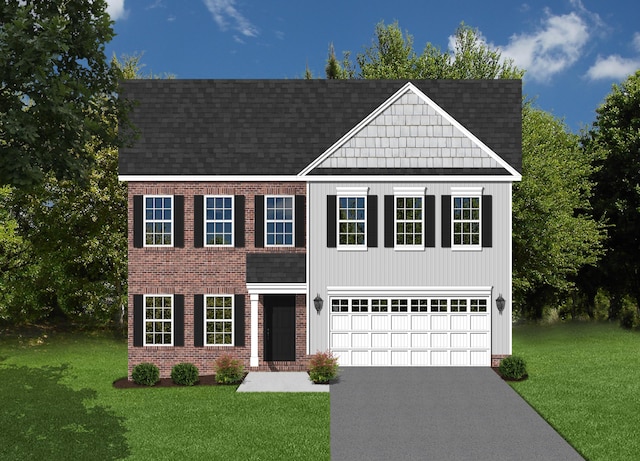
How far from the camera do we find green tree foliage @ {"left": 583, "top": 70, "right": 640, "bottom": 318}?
3741 centimetres

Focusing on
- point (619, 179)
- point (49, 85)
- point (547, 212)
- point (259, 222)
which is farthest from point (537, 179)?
point (49, 85)

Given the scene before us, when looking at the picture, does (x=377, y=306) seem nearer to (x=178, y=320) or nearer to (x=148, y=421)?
(x=178, y=320)

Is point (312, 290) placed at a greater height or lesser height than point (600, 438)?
greater

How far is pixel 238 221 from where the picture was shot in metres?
22.9

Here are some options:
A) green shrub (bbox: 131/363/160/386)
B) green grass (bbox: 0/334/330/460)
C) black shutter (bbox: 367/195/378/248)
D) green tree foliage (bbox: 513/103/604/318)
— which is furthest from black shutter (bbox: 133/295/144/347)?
green tree foliage (bbox: 513/103/604/318)

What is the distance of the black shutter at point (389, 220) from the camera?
73.7ft

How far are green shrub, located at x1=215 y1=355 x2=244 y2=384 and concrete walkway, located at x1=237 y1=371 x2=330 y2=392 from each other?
326 millimetres

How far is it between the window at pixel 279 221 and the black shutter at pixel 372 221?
265 centimetres

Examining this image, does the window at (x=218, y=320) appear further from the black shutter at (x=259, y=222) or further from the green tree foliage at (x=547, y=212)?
the green tree foliage at (x=547, y=212)

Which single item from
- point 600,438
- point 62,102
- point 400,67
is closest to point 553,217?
point 400,67

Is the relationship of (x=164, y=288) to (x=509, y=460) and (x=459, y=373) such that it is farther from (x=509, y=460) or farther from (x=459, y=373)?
(x=509, y=460)

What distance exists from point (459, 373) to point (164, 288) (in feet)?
33.6

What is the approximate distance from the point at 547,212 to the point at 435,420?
738 inches

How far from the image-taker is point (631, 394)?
19.6 meters
